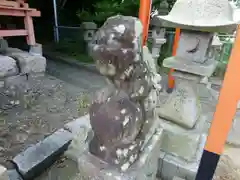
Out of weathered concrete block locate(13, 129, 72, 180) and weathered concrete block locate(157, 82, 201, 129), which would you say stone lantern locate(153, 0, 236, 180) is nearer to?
weathered concrete block locate(157, 82, 201, 129)

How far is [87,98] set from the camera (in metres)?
3.80

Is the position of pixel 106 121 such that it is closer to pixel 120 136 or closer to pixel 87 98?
pixel 120 136

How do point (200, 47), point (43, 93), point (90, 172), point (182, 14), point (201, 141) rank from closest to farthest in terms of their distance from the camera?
point (90, 172) < point (182, 14) < point (200, 47) < point (201, 141) < point (43, 93)

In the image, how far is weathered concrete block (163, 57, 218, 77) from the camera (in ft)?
5.55

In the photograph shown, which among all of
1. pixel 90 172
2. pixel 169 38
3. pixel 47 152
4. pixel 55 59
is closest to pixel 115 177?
pixel 90 172

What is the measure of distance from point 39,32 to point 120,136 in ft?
28.2

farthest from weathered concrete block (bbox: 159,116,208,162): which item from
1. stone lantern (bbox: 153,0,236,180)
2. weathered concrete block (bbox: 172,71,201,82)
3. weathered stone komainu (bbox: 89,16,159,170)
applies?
weathered stone komainu (bbox: 89,16,159,170)

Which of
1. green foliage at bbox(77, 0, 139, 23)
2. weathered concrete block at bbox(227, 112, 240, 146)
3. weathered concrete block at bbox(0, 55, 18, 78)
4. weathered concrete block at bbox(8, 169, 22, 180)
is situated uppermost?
green foliage at bbox(77, 0, 139, 23)

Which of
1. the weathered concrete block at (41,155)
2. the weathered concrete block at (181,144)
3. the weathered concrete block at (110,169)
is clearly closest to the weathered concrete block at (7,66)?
the weathered concrete block at (41,155)

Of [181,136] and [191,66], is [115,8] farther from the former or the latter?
[181,136]

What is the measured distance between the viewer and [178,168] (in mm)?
1801

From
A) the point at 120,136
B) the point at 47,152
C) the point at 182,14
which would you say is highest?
the point at 182,14

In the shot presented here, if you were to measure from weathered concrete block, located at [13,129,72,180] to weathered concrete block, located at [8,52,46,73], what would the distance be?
69.1 inches

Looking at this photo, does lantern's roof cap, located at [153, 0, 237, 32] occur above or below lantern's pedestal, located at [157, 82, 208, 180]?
above
